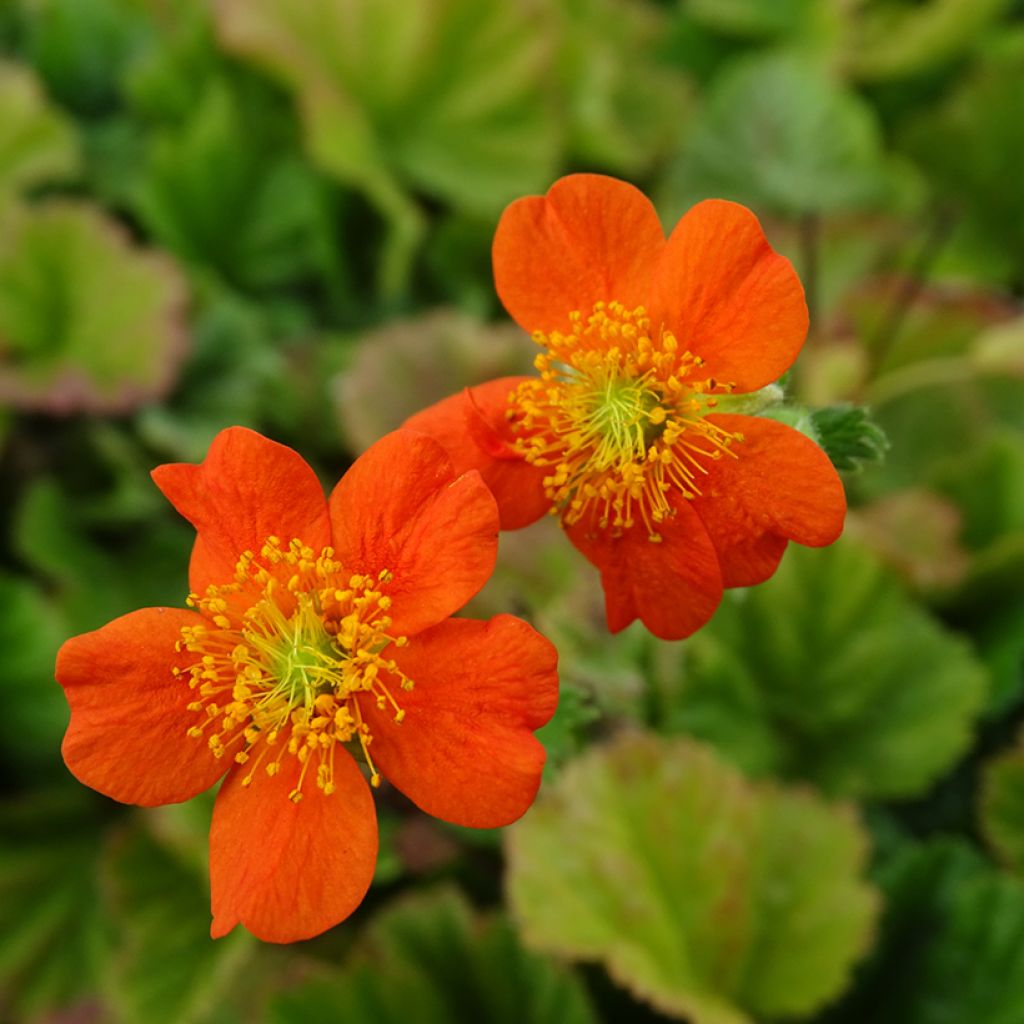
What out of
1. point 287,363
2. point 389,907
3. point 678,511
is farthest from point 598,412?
point 287,363

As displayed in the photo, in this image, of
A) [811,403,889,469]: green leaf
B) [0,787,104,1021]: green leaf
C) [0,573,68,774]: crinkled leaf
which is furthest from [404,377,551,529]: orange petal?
[0,787,104,1021]: green leaf

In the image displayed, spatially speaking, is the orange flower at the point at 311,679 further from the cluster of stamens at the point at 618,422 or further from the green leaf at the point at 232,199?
the green leaf at the point at 232,199

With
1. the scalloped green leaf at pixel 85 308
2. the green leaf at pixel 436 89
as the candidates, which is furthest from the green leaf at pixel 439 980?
the green leaf at pixel 436 89

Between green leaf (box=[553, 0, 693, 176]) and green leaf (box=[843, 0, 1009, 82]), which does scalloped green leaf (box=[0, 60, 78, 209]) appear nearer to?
green leaf (box=[553, 0, 693, 176])

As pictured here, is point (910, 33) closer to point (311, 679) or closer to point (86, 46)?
point (86, 46)

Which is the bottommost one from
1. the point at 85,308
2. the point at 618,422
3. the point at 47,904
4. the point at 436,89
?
the point at 47,904

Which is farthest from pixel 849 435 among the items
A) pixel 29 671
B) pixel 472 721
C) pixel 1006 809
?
pixel 29 671

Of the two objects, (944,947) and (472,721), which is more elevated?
(472,721)
